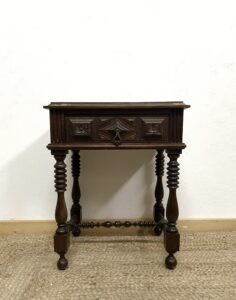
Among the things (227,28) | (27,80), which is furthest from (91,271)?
(227,28)

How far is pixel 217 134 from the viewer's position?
1.51 m

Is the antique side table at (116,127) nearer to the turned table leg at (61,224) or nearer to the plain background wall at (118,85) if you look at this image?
the turned table leg at (61,224)

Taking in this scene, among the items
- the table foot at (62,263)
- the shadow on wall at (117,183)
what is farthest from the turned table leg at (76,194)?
the table foot at (62,263)

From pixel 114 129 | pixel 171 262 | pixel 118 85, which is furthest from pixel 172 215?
pixel 118 85

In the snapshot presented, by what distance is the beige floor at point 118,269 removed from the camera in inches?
41.2

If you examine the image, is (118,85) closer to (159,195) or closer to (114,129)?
(114,129)

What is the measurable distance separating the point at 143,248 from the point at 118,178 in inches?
14.9

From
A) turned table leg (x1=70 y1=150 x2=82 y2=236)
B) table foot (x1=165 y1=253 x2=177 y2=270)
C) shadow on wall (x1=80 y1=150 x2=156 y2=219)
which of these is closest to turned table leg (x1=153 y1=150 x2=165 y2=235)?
shadow on wall (x1=80 y1=150 x2=156 y2=219)

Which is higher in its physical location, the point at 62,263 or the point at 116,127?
the point at 116,127

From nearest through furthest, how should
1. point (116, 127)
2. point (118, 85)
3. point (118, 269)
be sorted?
point (116, 127)
point (118, 269)
point (118, 85)

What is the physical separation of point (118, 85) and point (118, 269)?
86cm

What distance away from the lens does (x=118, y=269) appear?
1.19m

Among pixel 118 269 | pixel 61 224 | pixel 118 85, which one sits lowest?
pixel 118 269

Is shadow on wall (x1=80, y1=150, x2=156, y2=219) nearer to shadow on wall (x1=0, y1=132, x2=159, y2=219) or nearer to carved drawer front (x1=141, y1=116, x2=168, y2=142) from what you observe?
shadow on wall (x1=0, y1=132, x2=159, y2=219)
